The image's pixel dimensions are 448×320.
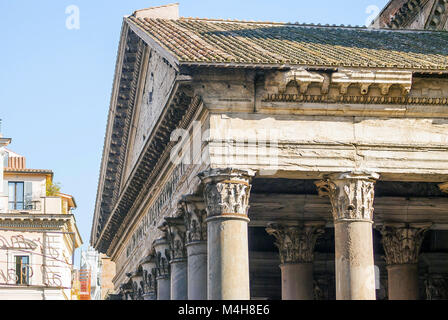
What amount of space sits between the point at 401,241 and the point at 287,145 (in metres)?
6.01

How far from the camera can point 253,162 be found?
1992 cm

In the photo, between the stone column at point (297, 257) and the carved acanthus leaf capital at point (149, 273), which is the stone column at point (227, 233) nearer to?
the stone column at point (297, 257)

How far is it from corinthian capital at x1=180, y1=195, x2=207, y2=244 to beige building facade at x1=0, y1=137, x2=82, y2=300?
31270 mm

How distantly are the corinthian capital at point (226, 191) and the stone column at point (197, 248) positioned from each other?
6.80 feet

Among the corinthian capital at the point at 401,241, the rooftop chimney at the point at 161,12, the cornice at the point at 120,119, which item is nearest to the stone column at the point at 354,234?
the corinthian capital at the point at 401,241

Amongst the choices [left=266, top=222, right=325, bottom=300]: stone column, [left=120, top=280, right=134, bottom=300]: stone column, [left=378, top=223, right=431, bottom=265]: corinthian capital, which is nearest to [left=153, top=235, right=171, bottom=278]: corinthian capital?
[left=266, top=222, right=325, bottom=300]: stone column

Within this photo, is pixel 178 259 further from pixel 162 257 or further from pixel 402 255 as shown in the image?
pixel 402 255

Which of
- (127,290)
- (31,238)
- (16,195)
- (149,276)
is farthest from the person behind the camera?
(16,195)

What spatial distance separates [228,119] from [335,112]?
78.9 inches

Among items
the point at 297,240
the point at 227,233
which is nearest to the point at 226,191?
the point at 227,233

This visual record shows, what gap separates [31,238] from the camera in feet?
180

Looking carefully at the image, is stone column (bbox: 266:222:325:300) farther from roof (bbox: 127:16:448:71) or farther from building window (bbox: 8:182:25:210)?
building window (bbox: 8:182:25:210)
